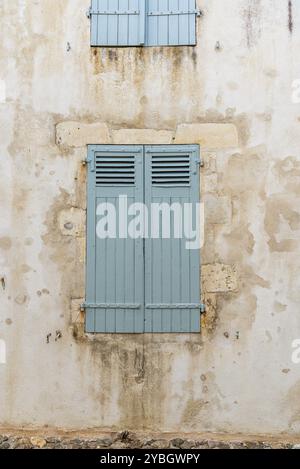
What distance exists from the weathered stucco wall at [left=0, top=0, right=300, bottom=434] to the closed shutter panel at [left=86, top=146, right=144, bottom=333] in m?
0.11

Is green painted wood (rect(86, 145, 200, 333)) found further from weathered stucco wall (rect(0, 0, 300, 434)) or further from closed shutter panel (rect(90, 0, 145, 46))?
closed shutter panel (rect(90, 0, 145, 46))

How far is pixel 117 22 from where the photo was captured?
586cm

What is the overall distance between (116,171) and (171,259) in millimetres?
967

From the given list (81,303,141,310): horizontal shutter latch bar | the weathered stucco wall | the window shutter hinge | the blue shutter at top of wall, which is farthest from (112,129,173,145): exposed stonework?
(81,303,141,310): horizontal shutter latch bar

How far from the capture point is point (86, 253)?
5676 millimetres

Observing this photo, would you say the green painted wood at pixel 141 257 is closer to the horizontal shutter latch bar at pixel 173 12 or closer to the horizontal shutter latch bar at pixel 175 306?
the horizontal shutter latch bar at pixel 175 306

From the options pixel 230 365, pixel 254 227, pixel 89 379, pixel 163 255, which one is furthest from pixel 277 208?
pixel 89 379

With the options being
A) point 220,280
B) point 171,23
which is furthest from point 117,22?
point 220,280

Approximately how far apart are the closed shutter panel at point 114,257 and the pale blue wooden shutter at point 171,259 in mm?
84

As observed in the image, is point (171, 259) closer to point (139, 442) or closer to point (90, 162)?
point (90, 162)

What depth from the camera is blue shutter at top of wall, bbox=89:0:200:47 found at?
580cm

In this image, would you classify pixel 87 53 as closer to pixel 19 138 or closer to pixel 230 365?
pixel 19 138

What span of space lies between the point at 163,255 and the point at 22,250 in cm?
131

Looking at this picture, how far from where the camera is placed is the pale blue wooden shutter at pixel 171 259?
18.4ft
